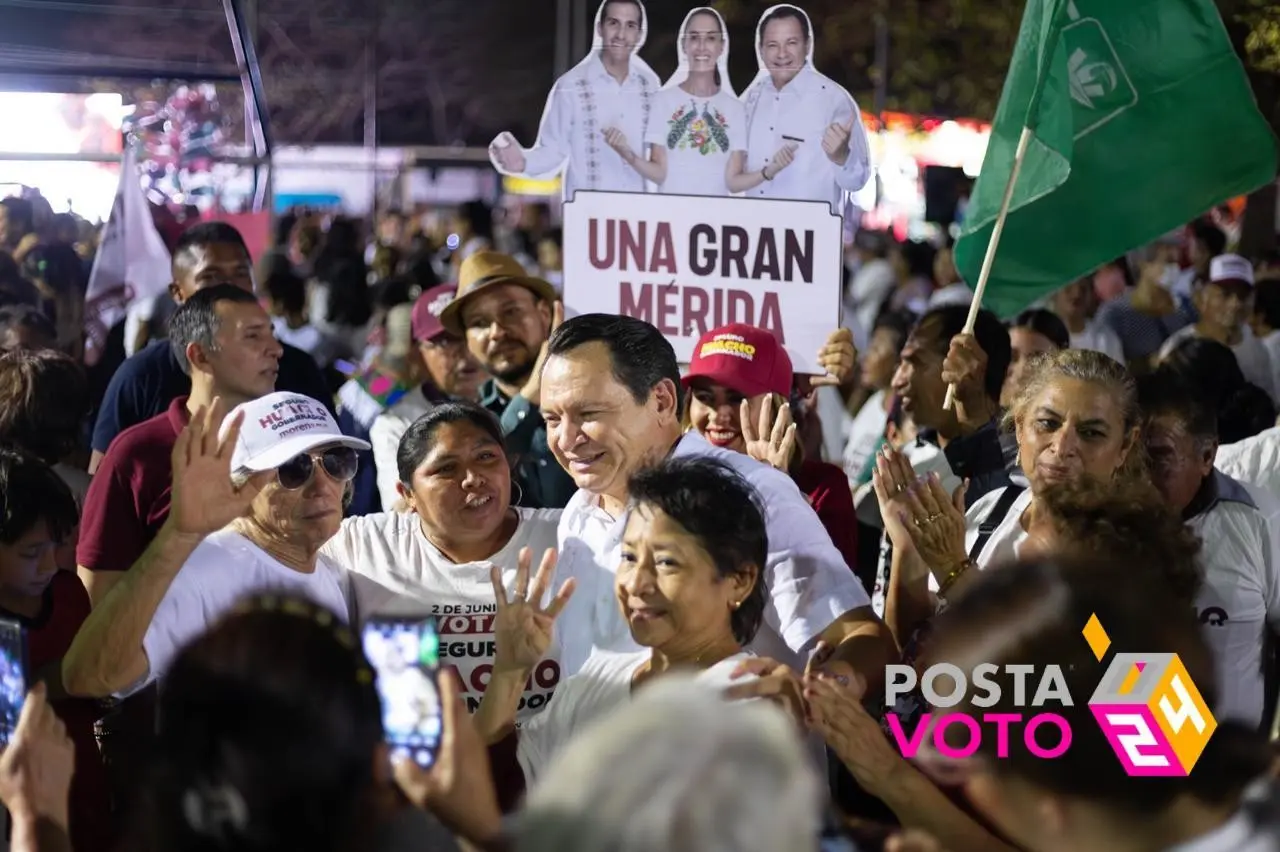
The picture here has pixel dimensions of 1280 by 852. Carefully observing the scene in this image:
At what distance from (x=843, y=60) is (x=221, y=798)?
25866mm

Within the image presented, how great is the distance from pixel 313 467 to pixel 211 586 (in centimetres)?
45

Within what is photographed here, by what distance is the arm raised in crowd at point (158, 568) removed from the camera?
3.93 m

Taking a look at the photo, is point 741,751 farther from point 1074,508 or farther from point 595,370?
point 595,370

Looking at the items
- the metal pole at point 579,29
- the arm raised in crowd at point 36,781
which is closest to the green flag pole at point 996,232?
the arm raised in crowd at point 36,781

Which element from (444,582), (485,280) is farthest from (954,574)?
(485,280)

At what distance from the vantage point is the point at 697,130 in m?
6.56

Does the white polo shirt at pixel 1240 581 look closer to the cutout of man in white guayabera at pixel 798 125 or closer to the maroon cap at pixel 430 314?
the cutout of man in white guayabera at pixel 798 125

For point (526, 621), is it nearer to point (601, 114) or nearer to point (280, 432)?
point (280, 432)

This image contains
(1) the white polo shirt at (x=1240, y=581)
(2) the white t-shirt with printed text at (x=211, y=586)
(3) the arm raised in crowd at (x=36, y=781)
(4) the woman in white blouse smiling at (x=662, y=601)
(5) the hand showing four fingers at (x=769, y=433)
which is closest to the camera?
(3) the arm raised in crowd at (x=36, y=781)

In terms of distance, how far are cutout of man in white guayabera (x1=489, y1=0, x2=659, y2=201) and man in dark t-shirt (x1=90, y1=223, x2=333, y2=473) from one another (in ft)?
4.04

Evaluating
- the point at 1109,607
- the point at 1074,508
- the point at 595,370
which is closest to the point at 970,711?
the point at 1109,607

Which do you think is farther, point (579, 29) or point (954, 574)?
point (579, 29)

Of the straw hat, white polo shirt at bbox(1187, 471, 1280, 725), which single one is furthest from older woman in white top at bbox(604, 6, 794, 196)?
white polo shirt at bbox(1187, 471, 1280, 725)

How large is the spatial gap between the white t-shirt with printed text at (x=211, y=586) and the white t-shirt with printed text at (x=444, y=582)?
0.22m
